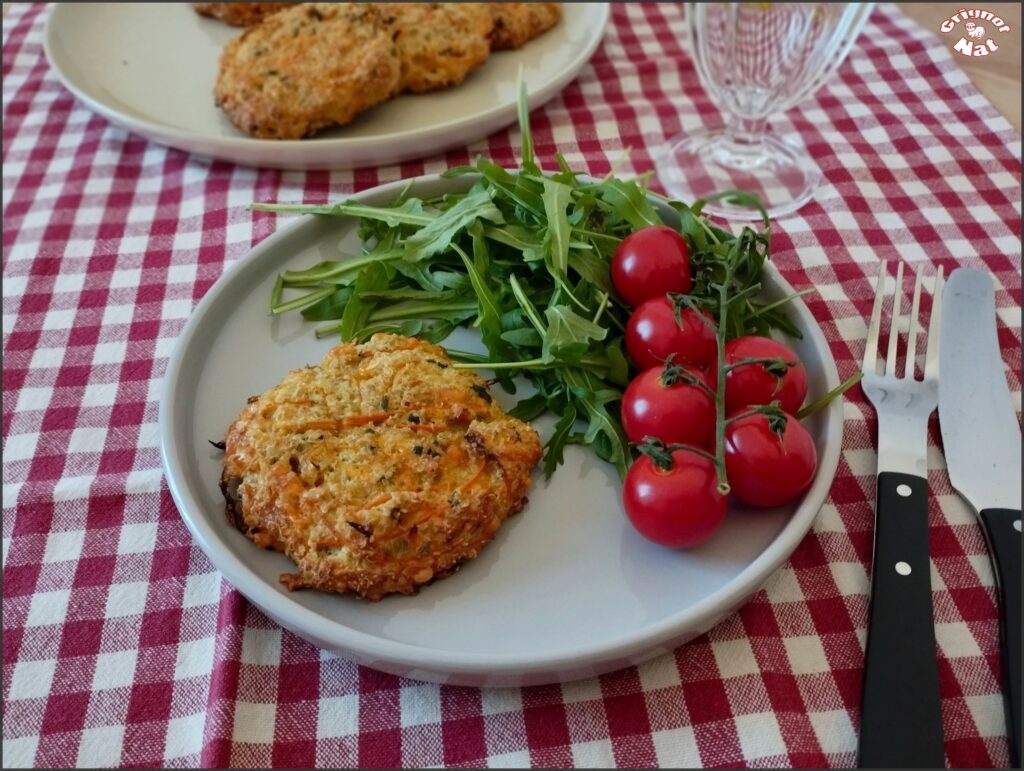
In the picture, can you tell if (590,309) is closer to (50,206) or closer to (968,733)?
(968,733)

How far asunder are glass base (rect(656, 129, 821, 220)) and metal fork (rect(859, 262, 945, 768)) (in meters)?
0.43

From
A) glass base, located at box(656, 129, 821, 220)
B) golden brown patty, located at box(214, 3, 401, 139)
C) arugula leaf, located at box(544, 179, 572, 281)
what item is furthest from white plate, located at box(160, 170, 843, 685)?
golden brown patty, located at box(214, 3, 401, 139)

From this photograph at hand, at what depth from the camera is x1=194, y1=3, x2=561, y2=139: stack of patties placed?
78.5 inches

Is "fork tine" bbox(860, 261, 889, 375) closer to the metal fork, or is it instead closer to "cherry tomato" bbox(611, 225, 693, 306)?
the metal fork

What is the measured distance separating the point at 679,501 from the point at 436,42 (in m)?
1.50

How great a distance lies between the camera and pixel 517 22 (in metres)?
2.32

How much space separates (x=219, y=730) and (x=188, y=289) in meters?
0.98

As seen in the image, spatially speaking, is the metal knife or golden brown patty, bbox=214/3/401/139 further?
golden brown patty, bbox=214/3/401/139

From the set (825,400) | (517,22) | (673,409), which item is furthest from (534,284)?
(517,22)

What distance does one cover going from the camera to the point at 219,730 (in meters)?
1.09

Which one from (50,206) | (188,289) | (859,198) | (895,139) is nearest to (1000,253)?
(859,198)

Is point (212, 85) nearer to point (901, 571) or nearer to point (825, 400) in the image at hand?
point (825, 400)

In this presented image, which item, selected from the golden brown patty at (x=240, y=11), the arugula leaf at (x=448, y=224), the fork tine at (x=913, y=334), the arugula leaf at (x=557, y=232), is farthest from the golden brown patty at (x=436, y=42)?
the fork tine at (x=913, y=334)

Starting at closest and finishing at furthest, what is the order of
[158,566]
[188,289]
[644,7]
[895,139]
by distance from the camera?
[158,566] → [188,289] → [895,139] → [644,7]
